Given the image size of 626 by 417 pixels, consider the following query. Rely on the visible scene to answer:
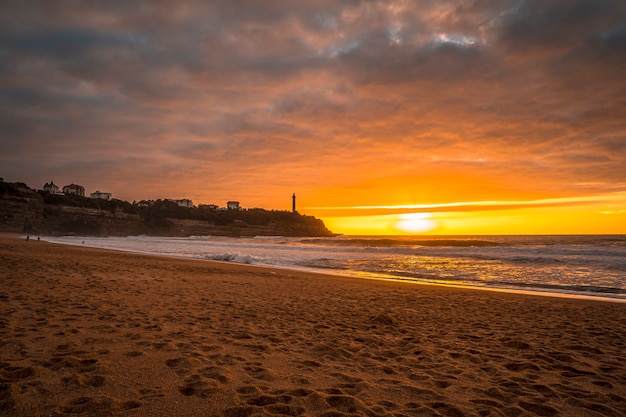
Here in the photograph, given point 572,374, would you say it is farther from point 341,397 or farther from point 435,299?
point 435,299

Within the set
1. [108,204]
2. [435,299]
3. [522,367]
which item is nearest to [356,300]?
[435,299]

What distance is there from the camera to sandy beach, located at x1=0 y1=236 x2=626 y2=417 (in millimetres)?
3596

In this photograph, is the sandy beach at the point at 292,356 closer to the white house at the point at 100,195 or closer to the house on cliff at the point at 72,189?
the house on cliff at the point at 72,189

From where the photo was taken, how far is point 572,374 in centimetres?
488

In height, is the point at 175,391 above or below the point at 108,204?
below

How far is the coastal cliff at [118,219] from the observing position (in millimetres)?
61719

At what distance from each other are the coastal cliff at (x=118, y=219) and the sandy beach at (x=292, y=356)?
222ft

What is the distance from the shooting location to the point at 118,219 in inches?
3327

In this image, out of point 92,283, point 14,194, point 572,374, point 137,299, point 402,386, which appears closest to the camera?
point 402,386

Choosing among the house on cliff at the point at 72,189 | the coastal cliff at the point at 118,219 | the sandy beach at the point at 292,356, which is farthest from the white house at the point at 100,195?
the sandy beach at the point at 292,356

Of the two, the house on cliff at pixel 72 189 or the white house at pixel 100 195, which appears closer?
the house on cliff at pixel 72 189

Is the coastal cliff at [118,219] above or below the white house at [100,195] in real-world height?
below

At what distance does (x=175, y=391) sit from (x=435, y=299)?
9256 millimetres

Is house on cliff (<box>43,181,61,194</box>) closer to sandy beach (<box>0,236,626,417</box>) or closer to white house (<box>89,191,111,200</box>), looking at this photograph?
white house (<box>89,191,111,200</box>)
